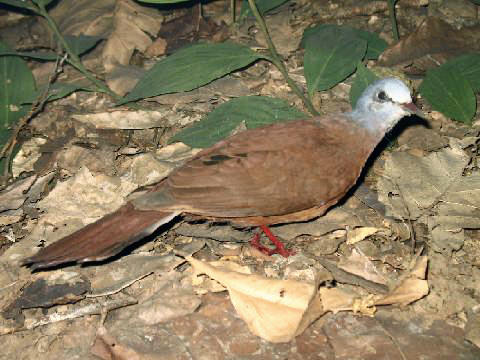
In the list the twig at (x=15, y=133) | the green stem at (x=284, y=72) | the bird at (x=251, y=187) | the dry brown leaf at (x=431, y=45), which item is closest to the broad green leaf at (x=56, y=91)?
the twig at (x=15, y=133)

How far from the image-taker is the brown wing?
3096 mm

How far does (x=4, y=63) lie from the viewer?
4.75 m

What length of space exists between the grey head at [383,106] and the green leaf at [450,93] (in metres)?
0.81

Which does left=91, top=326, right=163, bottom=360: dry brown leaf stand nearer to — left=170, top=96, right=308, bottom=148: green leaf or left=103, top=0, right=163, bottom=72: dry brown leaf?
left=170, top=96, right=308, bottom=148: green leaf

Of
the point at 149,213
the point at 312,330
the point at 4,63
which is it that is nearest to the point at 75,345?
the point at 149,213

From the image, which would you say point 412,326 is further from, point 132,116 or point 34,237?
point 132,116

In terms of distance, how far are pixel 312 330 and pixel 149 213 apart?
1.17 meters

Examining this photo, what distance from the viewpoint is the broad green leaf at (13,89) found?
4.62 m

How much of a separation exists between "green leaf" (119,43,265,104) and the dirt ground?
1.09ft

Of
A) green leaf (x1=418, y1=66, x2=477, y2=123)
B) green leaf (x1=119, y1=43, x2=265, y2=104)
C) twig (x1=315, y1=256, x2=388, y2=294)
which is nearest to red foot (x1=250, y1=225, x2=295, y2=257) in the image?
twig (x1=315, y1=256, x2=388, y2=294)

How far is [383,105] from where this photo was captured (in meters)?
3.42

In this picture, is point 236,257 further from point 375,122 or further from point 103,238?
point 375,122

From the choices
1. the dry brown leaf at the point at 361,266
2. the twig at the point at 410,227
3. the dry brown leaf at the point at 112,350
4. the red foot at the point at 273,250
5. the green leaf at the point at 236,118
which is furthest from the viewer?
the green leaf at the point at 236,118

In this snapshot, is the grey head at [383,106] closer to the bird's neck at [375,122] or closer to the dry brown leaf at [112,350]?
the bird's neck at [375,122]
